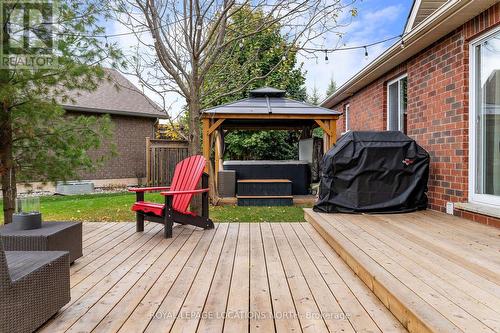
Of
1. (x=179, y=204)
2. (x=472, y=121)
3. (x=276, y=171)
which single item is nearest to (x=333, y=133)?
(x=276, y=171)

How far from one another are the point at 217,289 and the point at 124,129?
11.1m

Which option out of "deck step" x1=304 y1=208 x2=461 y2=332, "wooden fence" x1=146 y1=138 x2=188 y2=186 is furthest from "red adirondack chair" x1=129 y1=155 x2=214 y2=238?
"wooden fence" x1=146 y1=138 x2=188 y2=186

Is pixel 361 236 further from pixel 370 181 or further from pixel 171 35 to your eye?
pixel 171 35

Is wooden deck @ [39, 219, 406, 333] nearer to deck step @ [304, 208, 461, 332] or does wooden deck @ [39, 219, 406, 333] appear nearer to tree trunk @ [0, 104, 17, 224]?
deck step @ [304, 208, 461, 332]

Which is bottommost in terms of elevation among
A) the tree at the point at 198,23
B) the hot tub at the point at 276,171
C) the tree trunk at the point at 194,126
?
the hot tub at the point at 276,171

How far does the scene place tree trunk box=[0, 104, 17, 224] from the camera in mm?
3857

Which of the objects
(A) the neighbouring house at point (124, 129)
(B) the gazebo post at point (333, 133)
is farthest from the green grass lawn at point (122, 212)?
(A) the neighbouring house at point (124, 129)

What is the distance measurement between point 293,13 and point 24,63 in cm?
364

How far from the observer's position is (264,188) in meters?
7.96

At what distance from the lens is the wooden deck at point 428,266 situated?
1.81 m

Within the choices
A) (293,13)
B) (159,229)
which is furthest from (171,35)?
(159,229)

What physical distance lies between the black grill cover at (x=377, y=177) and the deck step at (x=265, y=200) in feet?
9.48

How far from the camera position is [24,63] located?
3764 mm

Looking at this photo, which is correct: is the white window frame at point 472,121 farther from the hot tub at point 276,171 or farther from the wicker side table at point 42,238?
the hot tub at point 276,171
